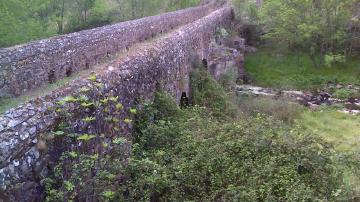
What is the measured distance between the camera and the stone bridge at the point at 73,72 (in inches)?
272

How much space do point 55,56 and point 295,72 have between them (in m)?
24.2

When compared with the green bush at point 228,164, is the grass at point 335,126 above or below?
below

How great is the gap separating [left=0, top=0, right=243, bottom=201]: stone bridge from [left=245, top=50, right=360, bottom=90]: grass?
11140 mm

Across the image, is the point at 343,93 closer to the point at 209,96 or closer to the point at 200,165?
the point at 209,96

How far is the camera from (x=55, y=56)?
13.5 meters

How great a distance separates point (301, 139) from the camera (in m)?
12.1

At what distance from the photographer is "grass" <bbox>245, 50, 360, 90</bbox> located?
32.7 metres

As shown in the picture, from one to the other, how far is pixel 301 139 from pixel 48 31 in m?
33.0

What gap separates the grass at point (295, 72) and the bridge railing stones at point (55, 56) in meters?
16.8

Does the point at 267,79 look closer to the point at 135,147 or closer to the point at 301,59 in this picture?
the point at 301,59

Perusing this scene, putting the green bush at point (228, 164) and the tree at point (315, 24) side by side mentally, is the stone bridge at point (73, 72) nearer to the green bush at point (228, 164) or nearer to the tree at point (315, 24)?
the green bush at point (228, 164)

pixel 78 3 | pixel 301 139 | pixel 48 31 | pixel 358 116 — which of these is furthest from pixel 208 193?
pixel 78 3

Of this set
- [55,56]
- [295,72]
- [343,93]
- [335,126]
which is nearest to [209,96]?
[335,126]

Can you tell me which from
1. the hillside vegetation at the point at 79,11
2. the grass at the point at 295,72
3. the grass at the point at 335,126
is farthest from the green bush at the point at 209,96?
the hillside vegetation at the point at 79,11
